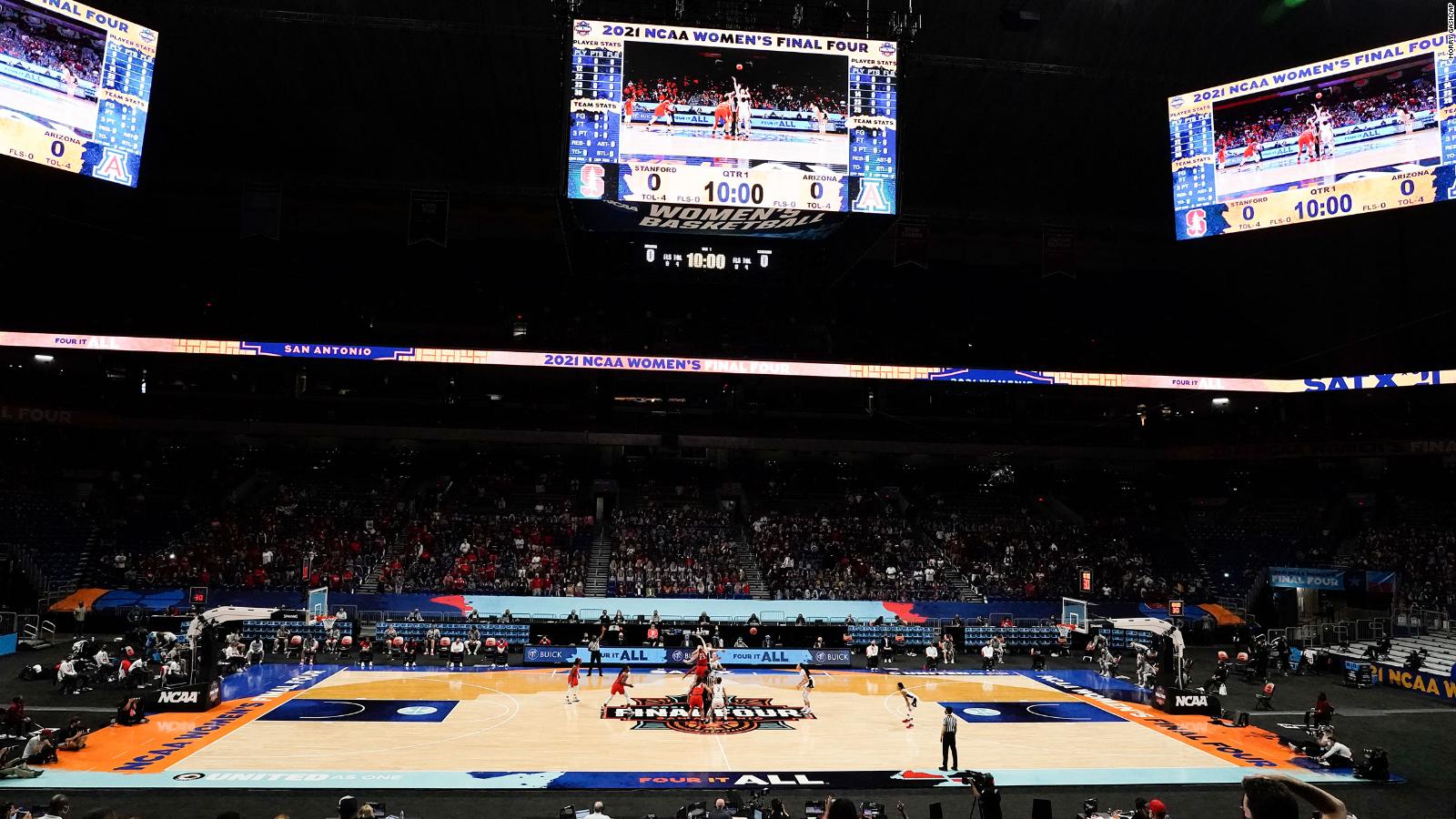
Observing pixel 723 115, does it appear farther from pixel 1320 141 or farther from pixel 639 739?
pixel 639 739

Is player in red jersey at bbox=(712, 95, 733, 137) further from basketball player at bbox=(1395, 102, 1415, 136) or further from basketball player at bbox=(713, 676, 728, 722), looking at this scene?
basketball player at bbox=(1395, 102, 1415, 136)

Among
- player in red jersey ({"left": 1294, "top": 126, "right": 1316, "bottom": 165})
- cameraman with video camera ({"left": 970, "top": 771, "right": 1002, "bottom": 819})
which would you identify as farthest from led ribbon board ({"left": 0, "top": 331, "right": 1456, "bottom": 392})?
cameraman with video camera ({"left": 970, "top": 771, "right": 1002, "bottom": 819})

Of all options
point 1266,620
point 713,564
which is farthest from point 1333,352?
point 713,564

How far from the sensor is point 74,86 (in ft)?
61.6

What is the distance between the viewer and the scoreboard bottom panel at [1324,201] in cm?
1825

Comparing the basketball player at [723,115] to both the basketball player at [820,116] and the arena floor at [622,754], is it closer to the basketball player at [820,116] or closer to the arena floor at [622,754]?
the basketball player at [820,116]

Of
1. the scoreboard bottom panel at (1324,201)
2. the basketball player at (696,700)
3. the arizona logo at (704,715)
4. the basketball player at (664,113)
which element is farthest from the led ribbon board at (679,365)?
the basketball player at (664,113)

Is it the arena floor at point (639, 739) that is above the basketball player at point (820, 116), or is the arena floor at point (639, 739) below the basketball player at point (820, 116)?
below

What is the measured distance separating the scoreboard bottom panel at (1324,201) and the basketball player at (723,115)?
36.6 feet

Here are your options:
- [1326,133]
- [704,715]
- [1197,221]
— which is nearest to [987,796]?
[704,715]

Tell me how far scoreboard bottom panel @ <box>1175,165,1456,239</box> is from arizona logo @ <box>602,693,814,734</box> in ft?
50.2

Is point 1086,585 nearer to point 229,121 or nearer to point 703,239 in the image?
point 703,239

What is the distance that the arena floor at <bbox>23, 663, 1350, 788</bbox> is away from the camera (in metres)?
17.6

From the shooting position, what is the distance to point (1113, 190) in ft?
118
